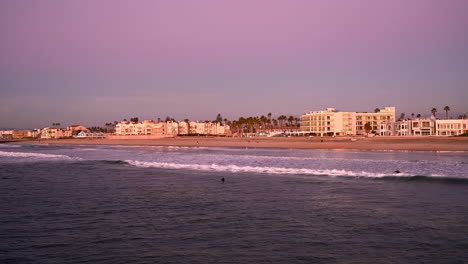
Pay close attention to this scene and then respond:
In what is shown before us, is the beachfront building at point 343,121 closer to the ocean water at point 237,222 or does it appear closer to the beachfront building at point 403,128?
the beachfront building at point 403,128

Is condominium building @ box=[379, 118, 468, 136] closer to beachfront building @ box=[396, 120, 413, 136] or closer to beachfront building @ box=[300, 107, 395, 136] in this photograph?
beachfront building @ box=[396, 120, 413, 136]

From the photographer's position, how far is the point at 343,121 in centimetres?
14375

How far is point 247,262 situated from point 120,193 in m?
11.1

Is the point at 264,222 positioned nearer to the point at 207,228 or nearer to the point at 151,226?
the point at 207,228

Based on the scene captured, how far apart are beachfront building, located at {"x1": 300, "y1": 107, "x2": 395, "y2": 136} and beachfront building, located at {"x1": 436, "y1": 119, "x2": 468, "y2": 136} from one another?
3375 centimetres

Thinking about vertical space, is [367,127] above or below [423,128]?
above

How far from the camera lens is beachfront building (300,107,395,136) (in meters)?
143

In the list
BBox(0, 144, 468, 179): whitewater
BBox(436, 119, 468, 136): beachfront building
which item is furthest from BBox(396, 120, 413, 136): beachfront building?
BBox(0, 144, 468, 179): whitewater

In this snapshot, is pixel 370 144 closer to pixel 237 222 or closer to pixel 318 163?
pixel 318 163

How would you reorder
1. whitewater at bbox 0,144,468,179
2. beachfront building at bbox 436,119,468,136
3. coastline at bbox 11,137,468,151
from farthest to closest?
1. beachfront building at bbox 436,119,468,136
2. coastline at bbox 11,137,468,151
3. whitewater at bbox 0,144,468,179

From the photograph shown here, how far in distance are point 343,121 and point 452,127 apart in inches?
1707

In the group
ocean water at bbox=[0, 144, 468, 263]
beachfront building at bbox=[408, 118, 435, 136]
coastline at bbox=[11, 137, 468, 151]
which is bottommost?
ocean water at bbox=[0, 144, 468, 263]

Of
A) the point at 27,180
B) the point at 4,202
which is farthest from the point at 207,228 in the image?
the point at 27,180

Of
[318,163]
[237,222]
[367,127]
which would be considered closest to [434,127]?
[367,127]
